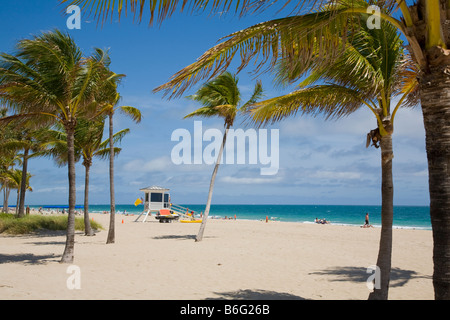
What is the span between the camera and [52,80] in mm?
9766

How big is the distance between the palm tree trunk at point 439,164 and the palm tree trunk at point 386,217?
7.42 ft

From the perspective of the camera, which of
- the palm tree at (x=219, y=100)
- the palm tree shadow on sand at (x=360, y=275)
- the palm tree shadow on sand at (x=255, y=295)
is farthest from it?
the palm tree at (x=219, y=100)

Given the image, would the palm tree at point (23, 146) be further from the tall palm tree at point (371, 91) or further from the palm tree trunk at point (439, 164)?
the palm tree trunk at point (439, 164)

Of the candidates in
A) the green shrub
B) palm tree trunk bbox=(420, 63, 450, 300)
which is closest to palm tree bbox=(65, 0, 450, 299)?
palm tree trunk bbox=(420, 63, 450, 300)

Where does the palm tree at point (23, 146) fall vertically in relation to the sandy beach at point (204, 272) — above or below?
above

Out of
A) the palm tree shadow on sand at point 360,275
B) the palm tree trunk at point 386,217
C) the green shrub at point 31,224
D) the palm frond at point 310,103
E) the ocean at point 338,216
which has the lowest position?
the ocean at point 338,216

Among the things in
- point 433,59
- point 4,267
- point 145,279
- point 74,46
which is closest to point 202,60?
point 433,59

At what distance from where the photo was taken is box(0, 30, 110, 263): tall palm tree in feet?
31.0

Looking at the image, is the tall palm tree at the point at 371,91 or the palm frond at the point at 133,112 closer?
the tall palm tree at the point at 371,91

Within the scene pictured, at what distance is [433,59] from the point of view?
3740mm

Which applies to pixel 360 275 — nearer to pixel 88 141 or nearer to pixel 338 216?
pixel 88 141

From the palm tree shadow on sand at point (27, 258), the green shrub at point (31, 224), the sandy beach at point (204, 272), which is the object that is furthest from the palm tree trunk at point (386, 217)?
the green shrub at point (31, 224)

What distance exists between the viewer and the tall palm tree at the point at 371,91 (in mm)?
5652

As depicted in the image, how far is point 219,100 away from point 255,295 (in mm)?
12269
